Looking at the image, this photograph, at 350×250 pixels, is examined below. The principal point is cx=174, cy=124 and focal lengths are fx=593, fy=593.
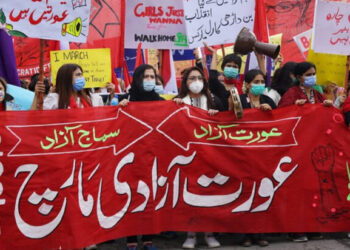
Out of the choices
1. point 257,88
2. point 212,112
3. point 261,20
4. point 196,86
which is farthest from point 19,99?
point 261,20

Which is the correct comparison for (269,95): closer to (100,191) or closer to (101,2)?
(100,191)

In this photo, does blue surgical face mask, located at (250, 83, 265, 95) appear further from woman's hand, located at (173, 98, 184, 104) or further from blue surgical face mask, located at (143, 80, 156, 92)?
blue surgical face mask, located at (143, 80, 156, 92)

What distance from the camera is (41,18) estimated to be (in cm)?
531

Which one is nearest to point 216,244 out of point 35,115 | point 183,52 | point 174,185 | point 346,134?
point 174,185

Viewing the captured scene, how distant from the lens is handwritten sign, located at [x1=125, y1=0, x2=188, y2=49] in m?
7.09

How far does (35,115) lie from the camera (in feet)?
16.4

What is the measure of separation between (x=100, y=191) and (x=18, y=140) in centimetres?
83

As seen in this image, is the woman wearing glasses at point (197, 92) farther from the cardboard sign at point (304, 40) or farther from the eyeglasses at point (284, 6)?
the eyeglasses at point (284, 6)

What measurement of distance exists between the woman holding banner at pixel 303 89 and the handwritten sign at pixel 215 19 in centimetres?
113

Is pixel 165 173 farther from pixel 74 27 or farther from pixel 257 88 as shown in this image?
pixel 74 27

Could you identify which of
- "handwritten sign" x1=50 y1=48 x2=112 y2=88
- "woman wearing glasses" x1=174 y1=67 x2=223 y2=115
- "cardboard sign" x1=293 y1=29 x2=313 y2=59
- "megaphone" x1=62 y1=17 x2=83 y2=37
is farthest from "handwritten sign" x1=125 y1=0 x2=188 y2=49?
"cardboard sign" x1=293 y1=29 x2=313 y2=59

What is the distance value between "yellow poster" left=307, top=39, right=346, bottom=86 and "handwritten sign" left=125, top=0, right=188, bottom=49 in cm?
162

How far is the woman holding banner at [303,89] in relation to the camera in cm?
586

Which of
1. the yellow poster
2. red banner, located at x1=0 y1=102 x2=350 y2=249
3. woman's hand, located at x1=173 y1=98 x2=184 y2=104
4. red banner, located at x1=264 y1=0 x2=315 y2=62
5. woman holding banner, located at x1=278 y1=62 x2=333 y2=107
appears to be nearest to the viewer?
red banner, located at x1=0 y1=102 x2=350 y2=249
